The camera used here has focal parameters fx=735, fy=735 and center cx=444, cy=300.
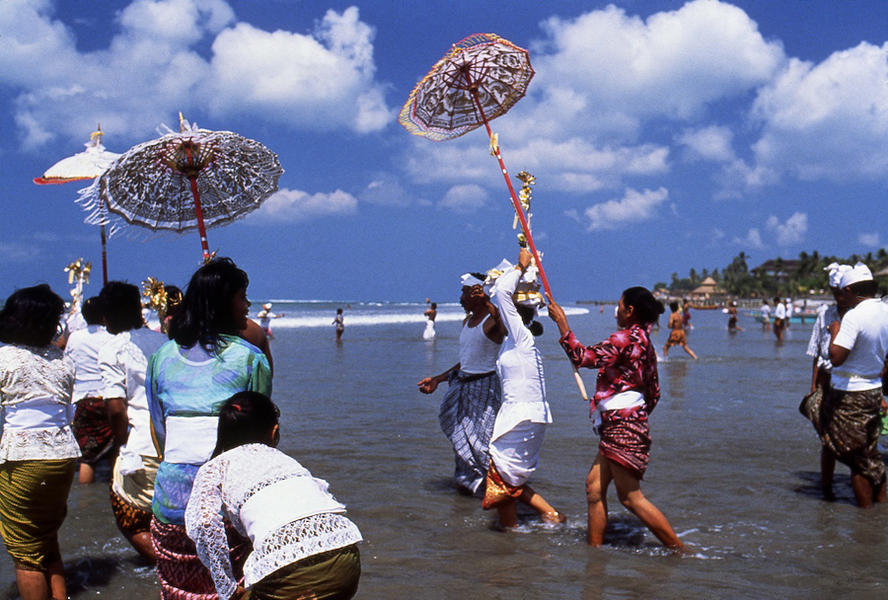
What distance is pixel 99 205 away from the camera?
4387mm

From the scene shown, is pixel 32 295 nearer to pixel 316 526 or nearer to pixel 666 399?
pixel 316 526

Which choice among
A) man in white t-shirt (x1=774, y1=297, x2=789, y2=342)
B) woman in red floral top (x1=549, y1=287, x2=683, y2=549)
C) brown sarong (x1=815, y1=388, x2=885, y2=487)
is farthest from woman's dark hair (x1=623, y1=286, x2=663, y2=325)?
man in white t-shirt (x1=774, y1=297, x2=789, y2=342)

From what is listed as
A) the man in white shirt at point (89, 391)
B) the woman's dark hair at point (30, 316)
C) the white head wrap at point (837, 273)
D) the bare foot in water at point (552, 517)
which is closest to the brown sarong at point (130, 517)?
the woman's dark hair at point (30, 316)

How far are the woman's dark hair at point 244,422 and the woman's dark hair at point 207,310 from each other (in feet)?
1.26

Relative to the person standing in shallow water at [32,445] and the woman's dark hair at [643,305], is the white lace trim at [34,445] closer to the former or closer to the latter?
the person standing in shallow water at [32,445]

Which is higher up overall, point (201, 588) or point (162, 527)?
point (162, 527)

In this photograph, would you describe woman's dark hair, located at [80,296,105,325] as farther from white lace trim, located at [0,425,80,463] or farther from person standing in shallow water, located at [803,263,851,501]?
person standing in shallow water, located at [803,263,851,501]

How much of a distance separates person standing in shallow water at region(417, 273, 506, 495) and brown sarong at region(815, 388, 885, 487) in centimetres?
253

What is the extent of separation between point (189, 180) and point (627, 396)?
3.00 meters

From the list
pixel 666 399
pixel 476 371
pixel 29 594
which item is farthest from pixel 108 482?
pixel 666 399

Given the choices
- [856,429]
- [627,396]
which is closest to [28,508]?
[627,396]

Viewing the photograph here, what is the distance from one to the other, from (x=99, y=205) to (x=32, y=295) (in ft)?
2.93

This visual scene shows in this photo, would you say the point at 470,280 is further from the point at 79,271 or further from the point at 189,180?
the point at 79,271

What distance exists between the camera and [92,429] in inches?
248
